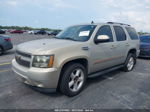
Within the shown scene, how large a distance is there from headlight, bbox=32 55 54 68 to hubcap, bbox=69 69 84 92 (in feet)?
2.34

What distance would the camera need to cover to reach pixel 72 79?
3.19 metres

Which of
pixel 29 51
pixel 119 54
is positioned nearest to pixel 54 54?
pixel 29 51

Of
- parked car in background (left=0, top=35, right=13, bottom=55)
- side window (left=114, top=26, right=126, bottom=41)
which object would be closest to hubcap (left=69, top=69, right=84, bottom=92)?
side window (left=114, top=26, right=126, bottom=41)

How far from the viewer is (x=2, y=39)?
8156 millimetres

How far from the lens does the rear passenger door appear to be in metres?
4.42

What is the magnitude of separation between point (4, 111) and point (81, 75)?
1882 millimetres

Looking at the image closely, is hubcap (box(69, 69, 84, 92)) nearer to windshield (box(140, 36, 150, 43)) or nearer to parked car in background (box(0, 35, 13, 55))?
parked car in background (box(0, 35, 13, 55))

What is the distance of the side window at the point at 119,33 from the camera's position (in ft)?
14.7

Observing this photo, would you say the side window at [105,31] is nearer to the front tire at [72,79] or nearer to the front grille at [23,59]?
the front tire at [72,79]

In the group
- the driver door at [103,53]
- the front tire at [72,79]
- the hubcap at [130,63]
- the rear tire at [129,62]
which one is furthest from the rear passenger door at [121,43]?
the front tire at [72,79]

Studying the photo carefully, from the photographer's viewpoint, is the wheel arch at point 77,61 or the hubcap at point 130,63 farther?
the hubcap at point 130,63

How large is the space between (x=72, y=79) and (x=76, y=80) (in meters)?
0.16

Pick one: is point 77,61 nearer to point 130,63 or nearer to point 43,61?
point 43,61

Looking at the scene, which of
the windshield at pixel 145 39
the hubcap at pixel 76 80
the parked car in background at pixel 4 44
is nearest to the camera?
→ the hubcap at pixel 76 80
